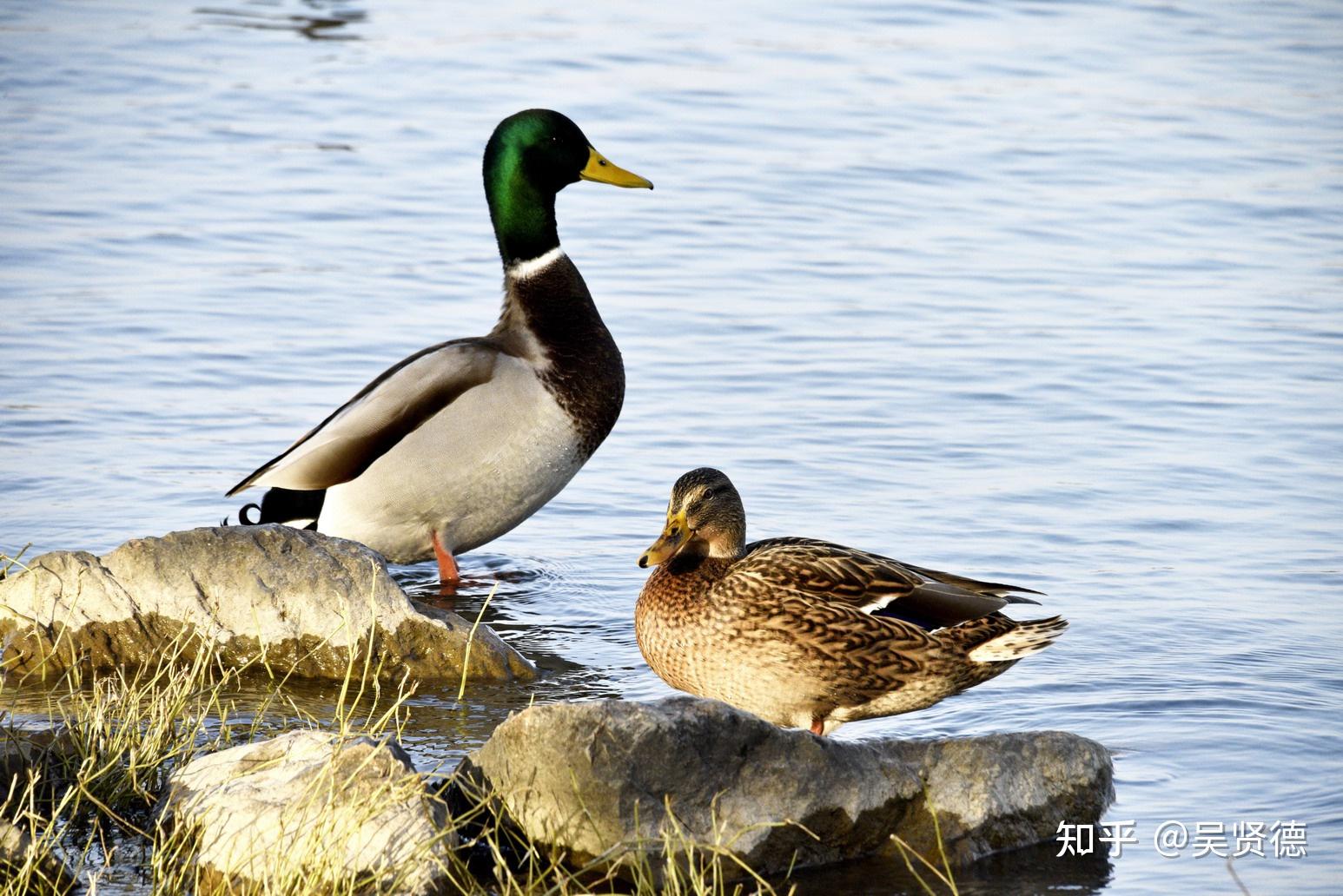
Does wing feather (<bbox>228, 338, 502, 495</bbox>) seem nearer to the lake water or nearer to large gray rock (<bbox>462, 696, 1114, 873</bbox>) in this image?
the lake water

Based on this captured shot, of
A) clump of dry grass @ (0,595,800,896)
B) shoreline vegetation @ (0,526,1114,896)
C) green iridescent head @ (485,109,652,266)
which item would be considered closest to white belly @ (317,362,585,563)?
green iridescent head @ (485,109,652,266)

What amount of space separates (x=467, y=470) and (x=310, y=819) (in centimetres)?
268

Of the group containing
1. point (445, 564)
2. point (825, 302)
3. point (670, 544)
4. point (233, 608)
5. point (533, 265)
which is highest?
point (533, 265)

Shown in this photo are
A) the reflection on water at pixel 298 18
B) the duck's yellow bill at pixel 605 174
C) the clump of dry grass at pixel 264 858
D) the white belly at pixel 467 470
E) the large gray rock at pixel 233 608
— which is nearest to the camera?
the clump of dry grass at pixel 264 858

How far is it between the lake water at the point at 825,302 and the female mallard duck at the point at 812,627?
0.48m

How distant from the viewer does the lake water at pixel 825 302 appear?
5.84 meters

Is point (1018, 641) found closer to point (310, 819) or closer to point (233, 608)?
point (310, 819)

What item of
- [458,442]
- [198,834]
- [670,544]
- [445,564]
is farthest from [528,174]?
A: [198,834]

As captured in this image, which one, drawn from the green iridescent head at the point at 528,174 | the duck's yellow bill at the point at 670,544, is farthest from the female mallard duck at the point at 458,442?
the duck's yellow bill at the point at 670,544

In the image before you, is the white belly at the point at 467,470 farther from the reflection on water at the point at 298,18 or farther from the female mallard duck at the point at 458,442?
the reflection on water at the point at 298,18

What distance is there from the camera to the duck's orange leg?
21.9 feet

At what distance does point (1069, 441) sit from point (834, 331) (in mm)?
1753

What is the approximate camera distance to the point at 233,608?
531 centimetres

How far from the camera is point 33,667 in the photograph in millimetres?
5125
